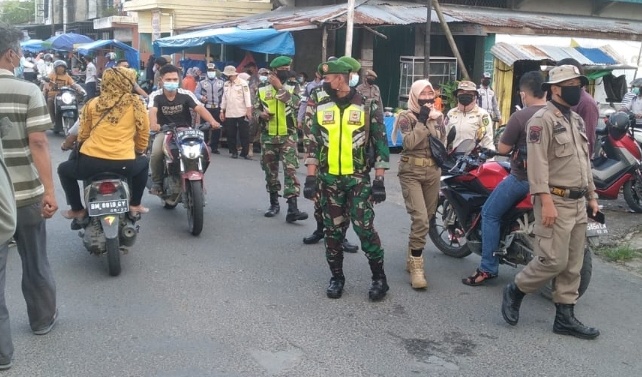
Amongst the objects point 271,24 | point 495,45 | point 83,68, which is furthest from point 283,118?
point 83,68

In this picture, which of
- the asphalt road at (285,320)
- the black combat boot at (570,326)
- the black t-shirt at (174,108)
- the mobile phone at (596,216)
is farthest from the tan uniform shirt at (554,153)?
the black t-shirt at (174,108)

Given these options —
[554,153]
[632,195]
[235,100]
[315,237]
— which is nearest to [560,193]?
[554,153]

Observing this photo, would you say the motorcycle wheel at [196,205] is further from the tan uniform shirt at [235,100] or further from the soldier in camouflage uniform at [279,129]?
the tan uniform shirt at [235,100]

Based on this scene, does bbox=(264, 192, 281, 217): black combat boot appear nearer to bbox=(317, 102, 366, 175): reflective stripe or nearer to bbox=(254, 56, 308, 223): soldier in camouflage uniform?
bbox=(254, 56, 308, 223): soldier in camouflage uniform

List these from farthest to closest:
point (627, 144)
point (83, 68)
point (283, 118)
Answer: point (83, 68) → point (627, 144) → point (283, 118)

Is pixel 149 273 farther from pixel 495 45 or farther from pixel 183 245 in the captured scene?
pixel 495 45

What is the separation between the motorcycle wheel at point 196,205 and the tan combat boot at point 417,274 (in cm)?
226

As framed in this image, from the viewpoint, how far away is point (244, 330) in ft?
14.8

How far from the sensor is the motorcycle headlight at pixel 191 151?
22.3 feet

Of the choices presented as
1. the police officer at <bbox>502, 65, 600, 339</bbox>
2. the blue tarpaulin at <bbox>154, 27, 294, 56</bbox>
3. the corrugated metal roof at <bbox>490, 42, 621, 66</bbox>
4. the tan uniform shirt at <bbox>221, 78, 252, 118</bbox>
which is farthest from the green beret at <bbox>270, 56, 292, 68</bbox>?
the corrugated metal roof at <bbox>490, 42, 621, 66</bbox>

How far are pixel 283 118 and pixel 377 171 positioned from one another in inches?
114

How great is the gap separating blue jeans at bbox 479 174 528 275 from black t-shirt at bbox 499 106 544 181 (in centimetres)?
8

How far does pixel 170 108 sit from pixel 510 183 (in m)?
3.78

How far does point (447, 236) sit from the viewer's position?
6664mm
